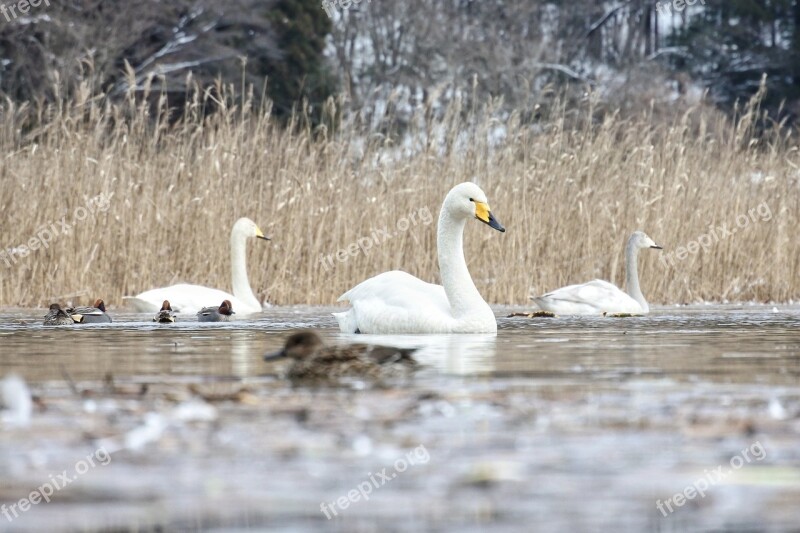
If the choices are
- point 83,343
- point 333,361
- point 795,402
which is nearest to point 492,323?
point 83,343

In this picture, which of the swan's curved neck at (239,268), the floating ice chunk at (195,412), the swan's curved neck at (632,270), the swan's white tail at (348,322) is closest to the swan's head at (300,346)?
the floating ice chunk at (195,412)

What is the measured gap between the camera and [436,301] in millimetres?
9289

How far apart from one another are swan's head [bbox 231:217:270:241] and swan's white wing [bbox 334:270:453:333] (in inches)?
138

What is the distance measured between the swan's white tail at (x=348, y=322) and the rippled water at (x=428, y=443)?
2401 millimetres

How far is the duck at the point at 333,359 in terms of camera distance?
19.0ft

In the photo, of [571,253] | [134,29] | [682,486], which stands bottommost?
[682,486]

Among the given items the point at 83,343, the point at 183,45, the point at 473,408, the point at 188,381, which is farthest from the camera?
the point at 183,45

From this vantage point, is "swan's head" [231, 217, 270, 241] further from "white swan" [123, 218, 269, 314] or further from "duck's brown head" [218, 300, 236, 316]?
"duck's brown head" [218, 300, 236, 316]

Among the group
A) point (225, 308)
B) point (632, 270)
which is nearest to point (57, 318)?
point (225, 308)

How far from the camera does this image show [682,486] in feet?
10.9

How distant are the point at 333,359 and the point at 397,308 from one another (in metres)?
3.26

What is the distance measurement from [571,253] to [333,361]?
29.0 ft

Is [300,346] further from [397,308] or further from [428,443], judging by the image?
[397,308]

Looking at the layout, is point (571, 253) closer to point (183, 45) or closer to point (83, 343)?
point (83, 343)
